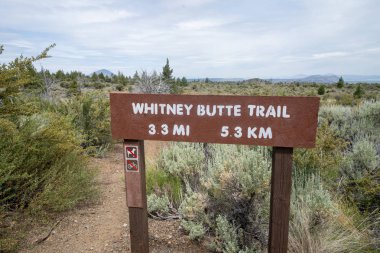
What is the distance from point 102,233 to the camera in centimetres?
377

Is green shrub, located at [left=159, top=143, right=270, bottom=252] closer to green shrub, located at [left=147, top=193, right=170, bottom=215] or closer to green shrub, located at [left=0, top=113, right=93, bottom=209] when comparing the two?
green shrub, located at [left=147, top=193, right=170, bottom=215]

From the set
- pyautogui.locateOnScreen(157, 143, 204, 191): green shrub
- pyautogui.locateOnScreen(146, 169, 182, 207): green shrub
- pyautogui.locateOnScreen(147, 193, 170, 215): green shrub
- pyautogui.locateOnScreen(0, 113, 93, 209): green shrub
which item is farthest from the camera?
pyautogui.locateOnScreen(157, 143, 204, 191): green shrub

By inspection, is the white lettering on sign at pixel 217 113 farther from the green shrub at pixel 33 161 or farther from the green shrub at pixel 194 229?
the green shrub at pixel 33 161

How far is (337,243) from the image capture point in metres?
3.02

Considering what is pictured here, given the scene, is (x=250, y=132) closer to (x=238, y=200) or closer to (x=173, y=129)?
(x=173, y=129)

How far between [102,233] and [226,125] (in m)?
2.31

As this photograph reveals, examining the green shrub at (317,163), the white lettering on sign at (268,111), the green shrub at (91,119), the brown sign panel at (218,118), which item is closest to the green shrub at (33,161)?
the brown sign panel at (218,118)

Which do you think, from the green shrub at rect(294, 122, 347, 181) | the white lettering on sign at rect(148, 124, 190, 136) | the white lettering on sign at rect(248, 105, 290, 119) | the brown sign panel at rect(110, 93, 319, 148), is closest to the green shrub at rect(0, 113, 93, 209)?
the brown sign panel at rect(110, 93, 319, 148)

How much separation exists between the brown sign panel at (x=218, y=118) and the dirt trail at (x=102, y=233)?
1.52 meters

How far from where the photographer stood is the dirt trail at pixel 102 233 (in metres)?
3.45

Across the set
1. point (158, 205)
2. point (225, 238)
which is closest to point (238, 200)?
point (225, 238)

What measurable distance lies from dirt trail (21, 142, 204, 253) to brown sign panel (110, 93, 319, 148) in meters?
1.52

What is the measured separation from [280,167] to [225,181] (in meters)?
1.12

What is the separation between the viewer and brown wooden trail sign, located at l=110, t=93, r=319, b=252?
2.29 m
